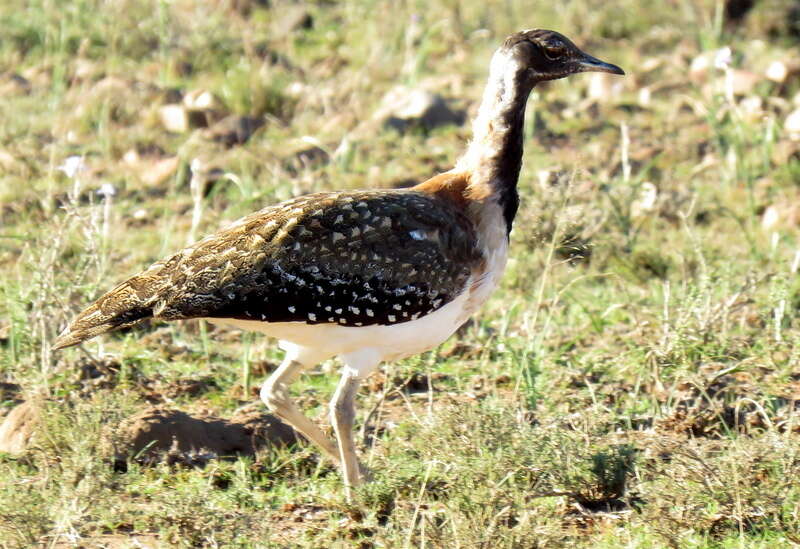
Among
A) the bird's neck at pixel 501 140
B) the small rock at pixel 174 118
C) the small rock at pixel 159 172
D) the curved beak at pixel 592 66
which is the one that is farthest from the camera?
the small rock at pixel 174 118

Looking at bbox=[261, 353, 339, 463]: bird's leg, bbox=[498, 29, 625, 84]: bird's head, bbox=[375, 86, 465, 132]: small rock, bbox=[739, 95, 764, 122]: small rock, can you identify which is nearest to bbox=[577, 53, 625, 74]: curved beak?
bbox=[498, 29, 625, 84]: bird's head

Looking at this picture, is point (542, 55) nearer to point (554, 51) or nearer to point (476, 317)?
point (554, 51)

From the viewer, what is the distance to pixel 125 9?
448 inches

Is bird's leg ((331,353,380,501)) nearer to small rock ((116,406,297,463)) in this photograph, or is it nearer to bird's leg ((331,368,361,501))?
bird's leg ((331,368,361,501))

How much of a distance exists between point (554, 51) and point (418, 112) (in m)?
3.86

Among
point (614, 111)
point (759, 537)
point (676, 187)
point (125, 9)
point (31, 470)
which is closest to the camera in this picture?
point (759, 537)

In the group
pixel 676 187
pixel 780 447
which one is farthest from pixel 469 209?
pixel 676 187

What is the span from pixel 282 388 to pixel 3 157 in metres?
4.08

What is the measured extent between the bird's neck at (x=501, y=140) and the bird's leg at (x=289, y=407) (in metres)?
1.10

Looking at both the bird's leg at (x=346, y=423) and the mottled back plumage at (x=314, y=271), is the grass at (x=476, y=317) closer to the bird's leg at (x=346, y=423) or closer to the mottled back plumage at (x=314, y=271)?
the bird's leg at (x=346, y=423)

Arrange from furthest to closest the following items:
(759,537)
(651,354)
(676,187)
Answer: (676,187) < (651,354) < (759,537)

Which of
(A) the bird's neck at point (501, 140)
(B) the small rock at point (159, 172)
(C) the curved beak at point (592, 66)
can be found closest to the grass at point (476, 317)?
(B) the small rock at point (159, 172)

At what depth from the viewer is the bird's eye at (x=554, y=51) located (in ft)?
18.6

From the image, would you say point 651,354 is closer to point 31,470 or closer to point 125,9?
point 31,470
